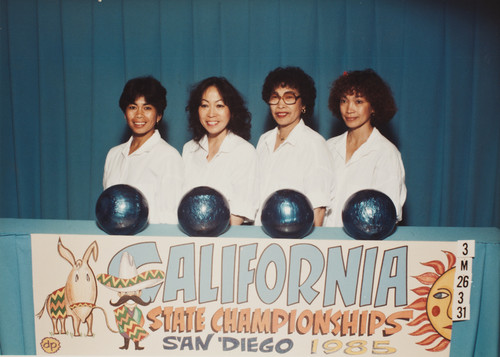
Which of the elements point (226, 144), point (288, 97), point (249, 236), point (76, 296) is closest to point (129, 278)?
point (76, 296)

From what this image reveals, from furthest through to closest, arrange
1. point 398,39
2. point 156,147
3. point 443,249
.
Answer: point 398,39, point 156,147, point 443,249

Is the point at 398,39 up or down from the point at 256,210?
up

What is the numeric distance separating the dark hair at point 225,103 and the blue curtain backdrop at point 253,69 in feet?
1.51

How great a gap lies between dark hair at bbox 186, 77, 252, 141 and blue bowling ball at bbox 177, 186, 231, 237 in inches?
25.2

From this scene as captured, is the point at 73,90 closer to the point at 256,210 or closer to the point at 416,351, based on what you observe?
the point at 256,210

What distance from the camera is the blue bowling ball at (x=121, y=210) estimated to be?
137 centimetres

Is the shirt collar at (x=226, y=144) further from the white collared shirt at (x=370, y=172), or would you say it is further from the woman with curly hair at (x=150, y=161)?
the white collared shirt at (x=370, y=172)

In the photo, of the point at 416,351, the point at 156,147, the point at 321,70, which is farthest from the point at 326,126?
the point at 416,351

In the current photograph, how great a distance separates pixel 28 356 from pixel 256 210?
1.14 meters

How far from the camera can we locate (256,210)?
192cm

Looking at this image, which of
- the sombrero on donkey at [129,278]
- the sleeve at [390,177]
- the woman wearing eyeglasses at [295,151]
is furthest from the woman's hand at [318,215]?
the sombrero on donkey at [129,278]

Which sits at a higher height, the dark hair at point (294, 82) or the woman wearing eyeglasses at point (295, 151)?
the dark hair at point (294, 82)

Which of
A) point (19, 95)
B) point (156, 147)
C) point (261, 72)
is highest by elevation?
point (261, 72)

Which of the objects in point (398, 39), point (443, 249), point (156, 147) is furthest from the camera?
point (398, 39)
